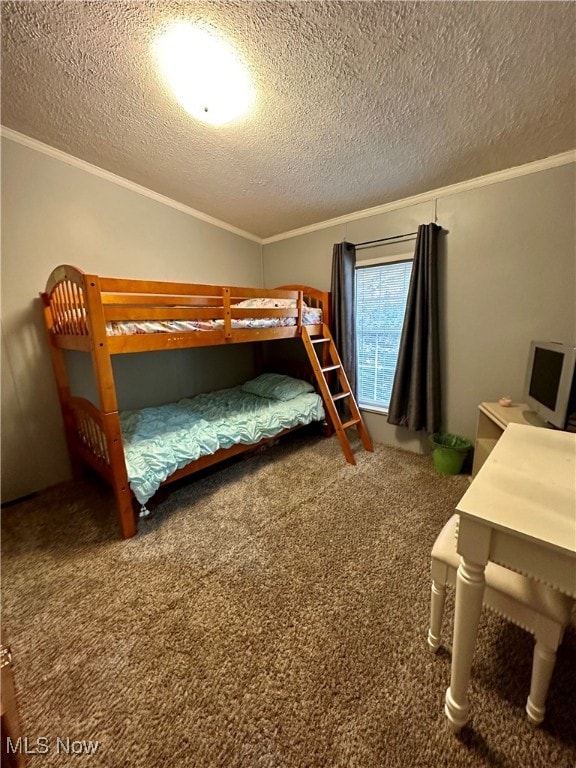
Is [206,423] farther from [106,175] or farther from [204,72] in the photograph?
[106,175]

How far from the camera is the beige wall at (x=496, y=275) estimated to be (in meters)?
2.05

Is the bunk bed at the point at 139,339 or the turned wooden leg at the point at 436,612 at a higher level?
the bunk bed at the point at 139,339

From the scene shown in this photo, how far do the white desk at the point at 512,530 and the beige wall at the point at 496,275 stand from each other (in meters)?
1.60

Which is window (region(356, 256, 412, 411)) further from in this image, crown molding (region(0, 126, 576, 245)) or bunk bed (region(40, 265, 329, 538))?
bunk bed (region(40, 265, 329, 538))

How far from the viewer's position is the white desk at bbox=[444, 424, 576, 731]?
69 centimetres

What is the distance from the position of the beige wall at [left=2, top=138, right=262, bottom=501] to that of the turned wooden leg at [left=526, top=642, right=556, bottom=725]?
3030mm

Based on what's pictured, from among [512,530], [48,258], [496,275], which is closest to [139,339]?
[48,258]

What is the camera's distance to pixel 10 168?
6.50ft

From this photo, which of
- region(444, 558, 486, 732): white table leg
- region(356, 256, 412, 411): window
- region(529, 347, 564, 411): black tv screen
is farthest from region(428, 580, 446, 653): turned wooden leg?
region(356, 256, 412, 411): window

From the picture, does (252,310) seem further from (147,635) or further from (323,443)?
(147,635)

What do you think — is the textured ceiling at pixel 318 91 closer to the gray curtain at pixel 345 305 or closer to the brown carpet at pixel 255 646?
the gray curtain at pixel 345 305

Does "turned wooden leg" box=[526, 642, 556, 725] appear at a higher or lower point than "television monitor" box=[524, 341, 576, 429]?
lower

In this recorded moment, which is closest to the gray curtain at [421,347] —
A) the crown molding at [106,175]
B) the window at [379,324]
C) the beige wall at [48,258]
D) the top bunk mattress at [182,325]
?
the window at [379,324]

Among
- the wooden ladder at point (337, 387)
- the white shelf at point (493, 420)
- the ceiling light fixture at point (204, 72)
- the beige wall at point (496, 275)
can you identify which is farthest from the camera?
the wooden ladder at point (337, 387)
